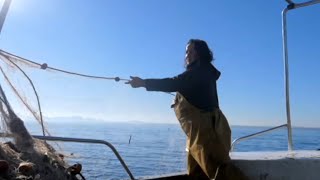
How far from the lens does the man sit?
434 centimetres

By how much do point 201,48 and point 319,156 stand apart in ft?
5.78

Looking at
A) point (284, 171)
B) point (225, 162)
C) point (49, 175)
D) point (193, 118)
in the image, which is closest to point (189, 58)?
point (193, 118)

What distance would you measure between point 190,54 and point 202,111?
2.00 ft

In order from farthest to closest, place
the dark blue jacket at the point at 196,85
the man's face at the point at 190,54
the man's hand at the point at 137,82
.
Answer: the man's face at the point at 190,54 < the dark blue jacket at the point at 196,85 < the man's hand at the point at 137,82

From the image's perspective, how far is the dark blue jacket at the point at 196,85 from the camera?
14.4 ft

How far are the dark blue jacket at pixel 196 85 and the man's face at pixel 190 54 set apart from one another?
0.29ft

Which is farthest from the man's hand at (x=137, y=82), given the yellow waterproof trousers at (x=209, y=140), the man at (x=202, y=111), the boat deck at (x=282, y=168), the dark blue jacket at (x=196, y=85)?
the boat deck at (x=282, y=168)

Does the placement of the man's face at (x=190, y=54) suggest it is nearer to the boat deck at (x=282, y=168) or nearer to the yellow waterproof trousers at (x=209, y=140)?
the yellow waterproof trousers at (x=209, y=140)

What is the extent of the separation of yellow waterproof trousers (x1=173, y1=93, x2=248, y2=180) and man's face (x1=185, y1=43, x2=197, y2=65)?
1.28 feet

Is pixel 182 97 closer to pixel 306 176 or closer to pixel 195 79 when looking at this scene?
pixel 195 79

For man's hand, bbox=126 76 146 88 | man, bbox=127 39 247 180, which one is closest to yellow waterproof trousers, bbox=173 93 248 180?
man, bbox=127 39 247 180

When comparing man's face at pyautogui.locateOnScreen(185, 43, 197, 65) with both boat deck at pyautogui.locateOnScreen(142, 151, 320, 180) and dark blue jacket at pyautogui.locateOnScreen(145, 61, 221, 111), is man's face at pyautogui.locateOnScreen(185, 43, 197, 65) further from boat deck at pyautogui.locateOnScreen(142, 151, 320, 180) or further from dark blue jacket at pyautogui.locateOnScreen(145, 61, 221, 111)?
boat deck at pyautogui.locateOnScreen(142, 151, 320, 180)

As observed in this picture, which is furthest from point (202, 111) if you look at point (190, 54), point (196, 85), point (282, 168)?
point (282, 168)

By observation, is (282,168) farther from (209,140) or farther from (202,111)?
(202,111)
